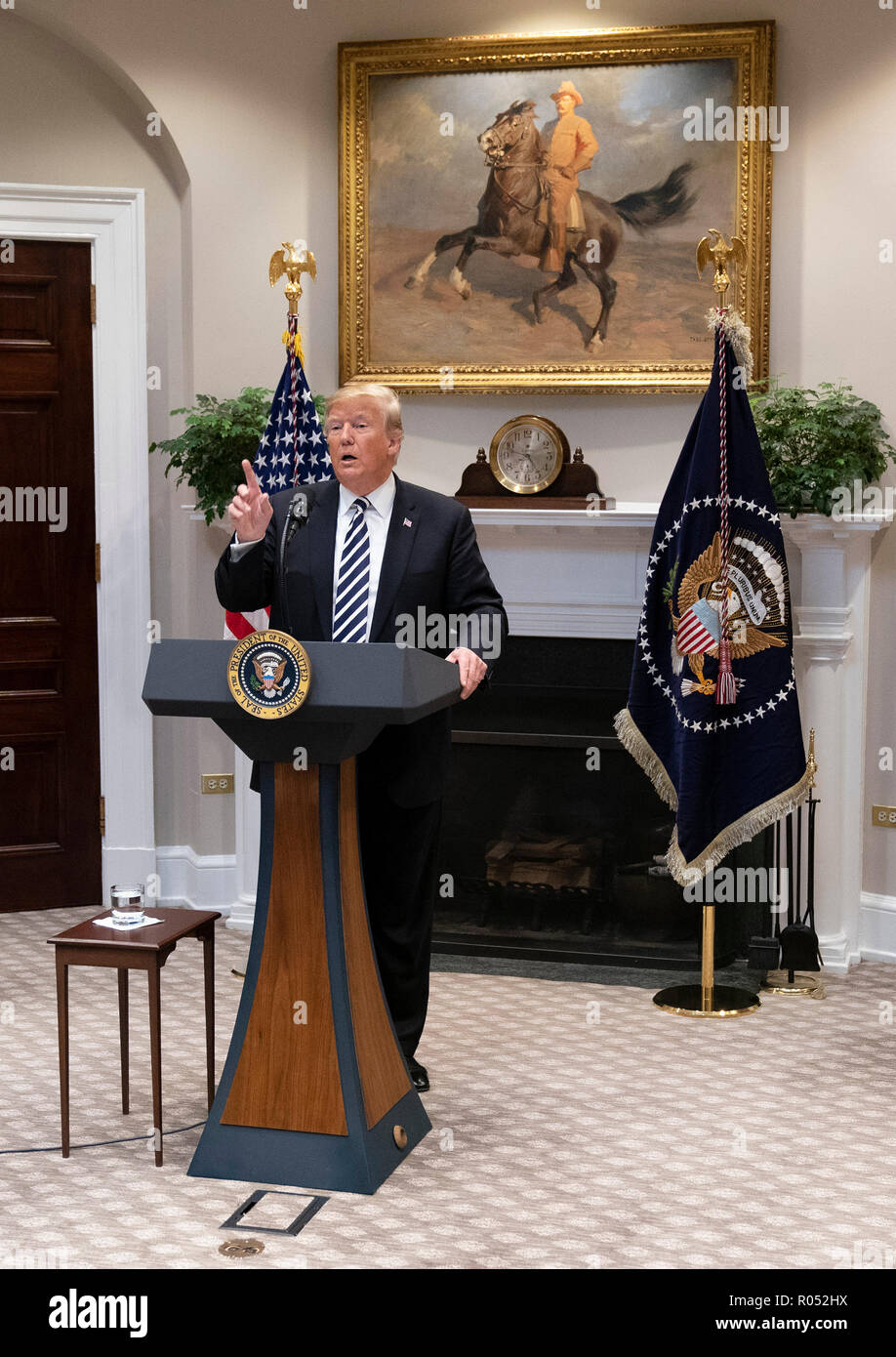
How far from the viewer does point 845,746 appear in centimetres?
529

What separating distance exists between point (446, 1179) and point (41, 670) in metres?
→ 3.29

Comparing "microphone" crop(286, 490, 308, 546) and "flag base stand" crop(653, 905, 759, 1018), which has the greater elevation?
"microphone" crop(286, 490, 308, 546)

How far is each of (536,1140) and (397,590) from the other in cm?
143

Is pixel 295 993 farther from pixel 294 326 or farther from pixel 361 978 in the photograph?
pixel 294 326

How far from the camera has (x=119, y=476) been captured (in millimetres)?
5922

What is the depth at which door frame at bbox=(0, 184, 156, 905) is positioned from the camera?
581cm

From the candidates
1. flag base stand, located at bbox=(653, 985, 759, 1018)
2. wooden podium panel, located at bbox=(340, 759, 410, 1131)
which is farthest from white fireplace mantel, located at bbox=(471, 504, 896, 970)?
wooden podium panel, located at bbox=(340, 759, 410, 1131)

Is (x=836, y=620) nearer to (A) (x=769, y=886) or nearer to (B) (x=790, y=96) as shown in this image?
(A) (x=769, y=886)

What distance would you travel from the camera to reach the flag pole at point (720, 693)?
460 centimetres

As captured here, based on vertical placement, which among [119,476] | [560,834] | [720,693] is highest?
[119,476]

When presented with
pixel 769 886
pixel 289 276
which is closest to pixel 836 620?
pixel 769 886

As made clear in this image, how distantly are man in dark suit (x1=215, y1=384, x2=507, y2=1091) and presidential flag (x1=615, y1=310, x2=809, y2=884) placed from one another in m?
1.28

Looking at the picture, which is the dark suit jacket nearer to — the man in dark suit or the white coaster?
the man in dark suit

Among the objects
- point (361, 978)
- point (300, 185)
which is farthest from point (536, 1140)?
point (300, 185)
